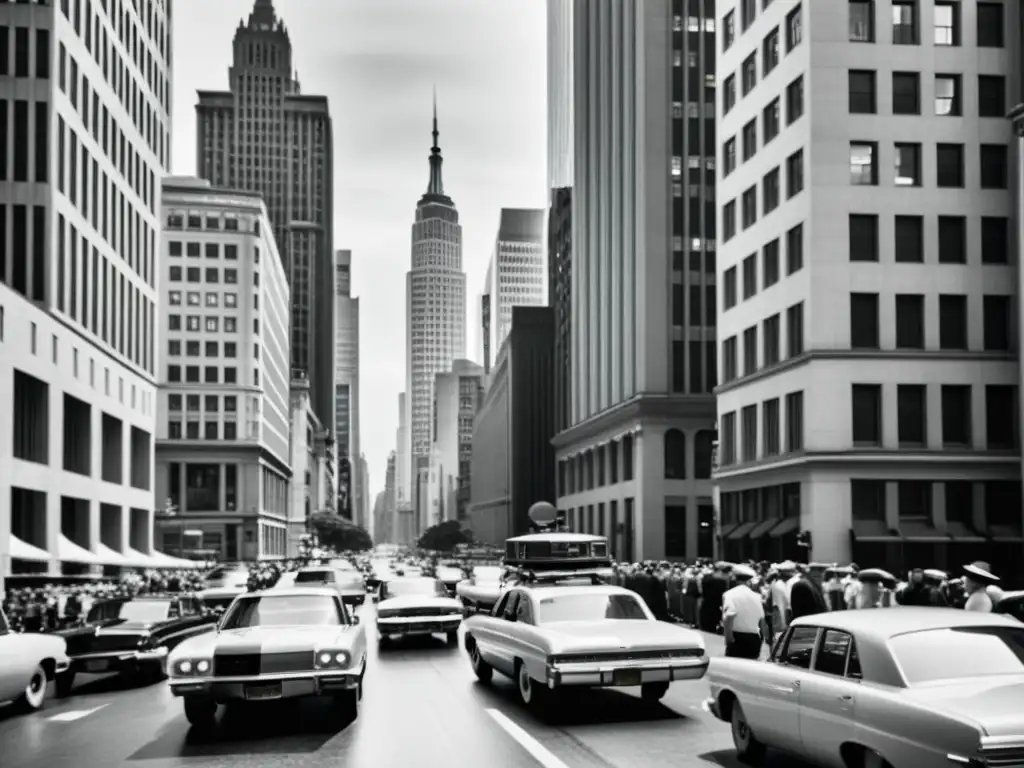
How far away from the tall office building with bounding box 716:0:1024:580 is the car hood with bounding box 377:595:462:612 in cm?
2570

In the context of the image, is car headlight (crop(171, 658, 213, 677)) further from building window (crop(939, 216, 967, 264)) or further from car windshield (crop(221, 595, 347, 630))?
building window (crop(939, 216, 967, 264))

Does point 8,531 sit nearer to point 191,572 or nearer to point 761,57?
point 191,572

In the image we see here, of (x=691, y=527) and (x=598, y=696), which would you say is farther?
(x=691, y=527)

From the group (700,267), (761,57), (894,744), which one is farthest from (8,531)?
(700,267)

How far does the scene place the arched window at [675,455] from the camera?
78.9 metres

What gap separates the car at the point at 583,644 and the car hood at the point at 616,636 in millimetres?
11

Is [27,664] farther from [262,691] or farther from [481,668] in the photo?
[481,668]

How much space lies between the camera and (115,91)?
64.9 metres

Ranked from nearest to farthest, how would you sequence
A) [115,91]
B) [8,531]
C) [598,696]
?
[598,696] → [8,531] → [115,91]

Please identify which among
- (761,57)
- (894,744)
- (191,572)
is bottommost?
(191,572)

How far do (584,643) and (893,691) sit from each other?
5.51 metres

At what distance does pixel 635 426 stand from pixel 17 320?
4346 cm

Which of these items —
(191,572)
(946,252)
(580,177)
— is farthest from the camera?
(580,177)

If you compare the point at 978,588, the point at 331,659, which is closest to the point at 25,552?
the point at 331,659
